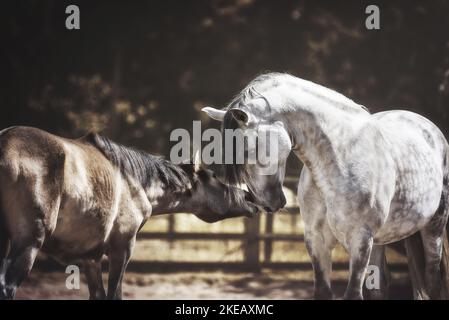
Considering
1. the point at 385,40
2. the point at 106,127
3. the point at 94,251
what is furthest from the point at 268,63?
the point at 94,251

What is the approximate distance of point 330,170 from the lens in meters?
3.62

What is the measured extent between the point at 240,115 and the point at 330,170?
0.57 m

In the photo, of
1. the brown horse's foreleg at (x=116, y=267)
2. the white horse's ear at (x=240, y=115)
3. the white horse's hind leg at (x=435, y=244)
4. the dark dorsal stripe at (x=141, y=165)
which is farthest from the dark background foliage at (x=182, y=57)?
the white horse's ear at (x=240, y=115)

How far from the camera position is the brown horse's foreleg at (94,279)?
14.5 ft

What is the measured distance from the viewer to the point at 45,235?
3.66 m

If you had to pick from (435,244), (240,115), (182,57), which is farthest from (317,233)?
(182,57)

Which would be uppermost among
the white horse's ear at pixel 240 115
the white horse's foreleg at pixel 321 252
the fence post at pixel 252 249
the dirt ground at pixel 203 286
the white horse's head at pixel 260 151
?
the white horse's ear at pixel 240 115

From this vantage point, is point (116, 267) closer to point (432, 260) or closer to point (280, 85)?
point (280, 85)

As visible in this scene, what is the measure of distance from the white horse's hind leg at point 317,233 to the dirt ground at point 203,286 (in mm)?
3228

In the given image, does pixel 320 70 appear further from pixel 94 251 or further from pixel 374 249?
pixel 94 251

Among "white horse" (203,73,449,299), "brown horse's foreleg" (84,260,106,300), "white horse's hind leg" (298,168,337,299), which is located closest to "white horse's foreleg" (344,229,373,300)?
"white horse" (203,73,449,299)

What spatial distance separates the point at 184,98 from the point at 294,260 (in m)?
2.34

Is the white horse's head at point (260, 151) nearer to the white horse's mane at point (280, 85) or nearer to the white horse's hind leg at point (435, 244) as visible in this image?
the white horse's mane at point (280, 85)

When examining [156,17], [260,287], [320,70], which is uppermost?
[156,17]
